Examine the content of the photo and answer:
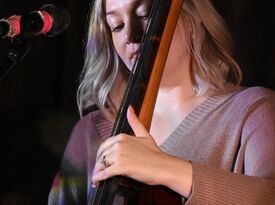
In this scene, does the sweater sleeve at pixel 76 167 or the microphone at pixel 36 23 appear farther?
the sweater sleeve at pixel 76 167

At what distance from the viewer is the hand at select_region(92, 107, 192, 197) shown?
641 mm

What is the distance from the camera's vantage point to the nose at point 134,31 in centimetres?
94

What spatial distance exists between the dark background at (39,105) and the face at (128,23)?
10.0 inches

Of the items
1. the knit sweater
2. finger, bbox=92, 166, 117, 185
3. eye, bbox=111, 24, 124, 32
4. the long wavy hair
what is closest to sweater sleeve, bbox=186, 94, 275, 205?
the knit sweater

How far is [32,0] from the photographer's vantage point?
121 centimetres

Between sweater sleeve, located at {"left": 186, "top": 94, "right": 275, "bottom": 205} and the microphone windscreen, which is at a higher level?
the microphone windscreen

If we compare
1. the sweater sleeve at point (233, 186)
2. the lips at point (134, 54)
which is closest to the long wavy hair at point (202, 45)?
the lips at point (134, 54)

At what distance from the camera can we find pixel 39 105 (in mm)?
1228

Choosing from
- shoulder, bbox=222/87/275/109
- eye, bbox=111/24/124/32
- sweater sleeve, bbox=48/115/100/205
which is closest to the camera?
shoulder, bbox=222/87/275/109

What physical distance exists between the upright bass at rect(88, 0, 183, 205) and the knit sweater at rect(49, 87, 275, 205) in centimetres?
6

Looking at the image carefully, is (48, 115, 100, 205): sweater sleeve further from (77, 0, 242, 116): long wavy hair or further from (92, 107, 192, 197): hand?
(92, 107, 192, 197): hand

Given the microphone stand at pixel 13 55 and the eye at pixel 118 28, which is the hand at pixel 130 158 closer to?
the microphone stand at pixel 13 55

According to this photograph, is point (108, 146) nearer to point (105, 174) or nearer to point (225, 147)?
point (105, 174)

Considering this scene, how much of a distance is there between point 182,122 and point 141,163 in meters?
0.30
